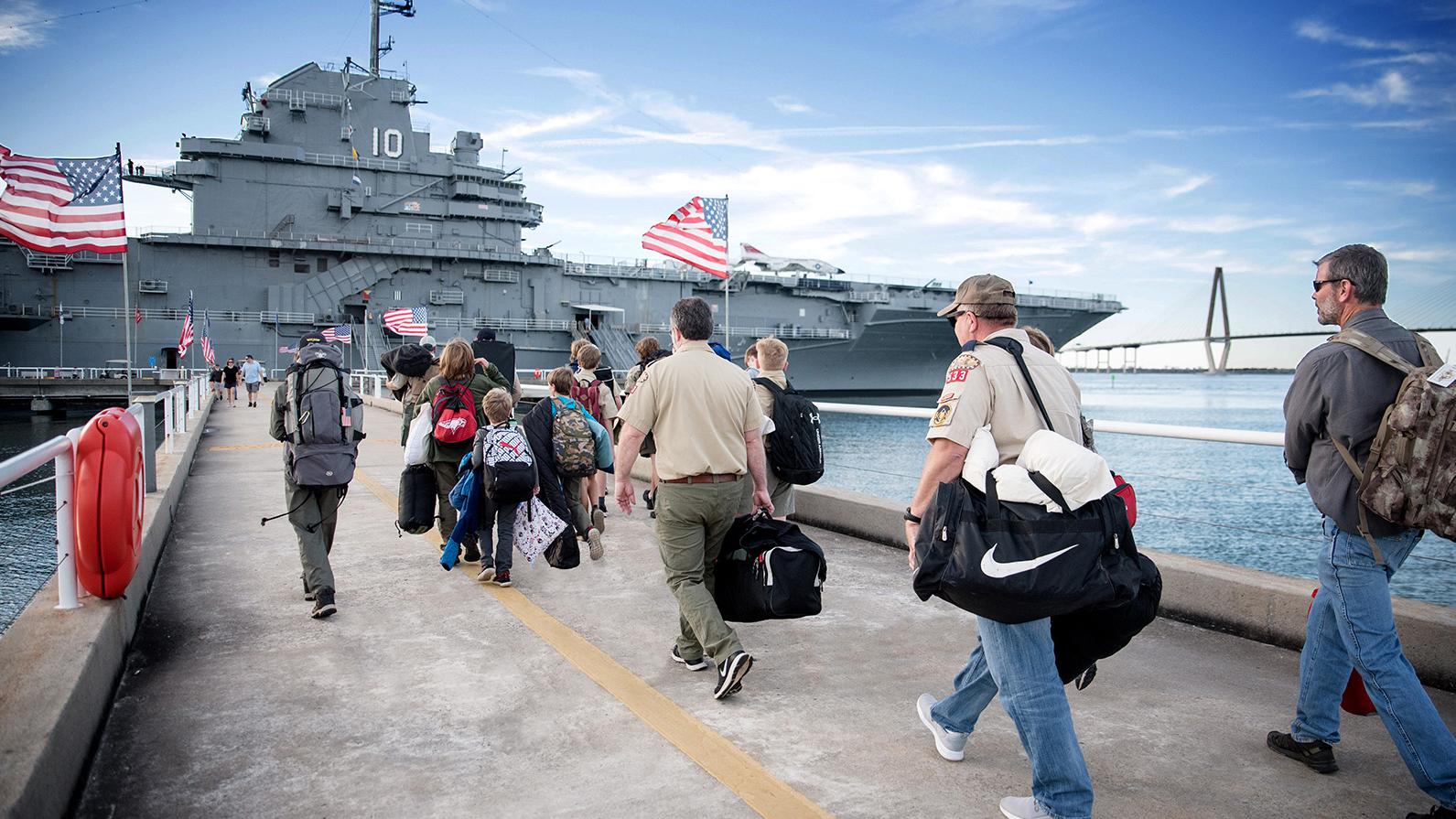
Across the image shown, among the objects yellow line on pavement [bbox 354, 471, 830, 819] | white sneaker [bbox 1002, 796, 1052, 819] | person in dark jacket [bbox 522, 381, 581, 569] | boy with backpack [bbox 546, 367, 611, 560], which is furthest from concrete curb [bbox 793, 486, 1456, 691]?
person in dark jacket [bbox 522, 381, 581, 569]

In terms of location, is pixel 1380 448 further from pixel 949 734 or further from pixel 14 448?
pixel 14 448

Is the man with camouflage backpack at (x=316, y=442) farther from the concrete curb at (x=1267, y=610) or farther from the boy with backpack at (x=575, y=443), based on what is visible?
the concrete curb at (x=1267, y=610)

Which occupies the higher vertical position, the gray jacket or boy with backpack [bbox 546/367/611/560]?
the gray jacket

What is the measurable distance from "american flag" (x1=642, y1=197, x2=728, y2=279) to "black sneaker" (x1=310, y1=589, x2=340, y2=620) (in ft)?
29.3

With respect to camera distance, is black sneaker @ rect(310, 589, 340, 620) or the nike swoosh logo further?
black sneaker @ rect(310, 589, 340, 620)

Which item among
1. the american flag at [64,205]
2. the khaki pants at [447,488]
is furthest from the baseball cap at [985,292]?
the american flag at [64,205]

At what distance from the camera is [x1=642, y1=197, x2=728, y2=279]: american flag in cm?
1349

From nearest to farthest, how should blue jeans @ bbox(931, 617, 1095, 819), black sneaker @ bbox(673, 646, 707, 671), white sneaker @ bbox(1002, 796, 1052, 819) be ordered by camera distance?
blue jeans @ bbox(931, 617, 1095, 819), white sneaker @ bbox(1002, 796, 1052, 819), black sneaker @ bbox(673, 646, 707, 671)

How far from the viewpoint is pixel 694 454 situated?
13.4ft

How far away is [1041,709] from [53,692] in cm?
338

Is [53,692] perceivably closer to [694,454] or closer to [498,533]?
[694,454]

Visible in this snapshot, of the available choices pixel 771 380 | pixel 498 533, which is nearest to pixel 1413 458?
pixel 771 380

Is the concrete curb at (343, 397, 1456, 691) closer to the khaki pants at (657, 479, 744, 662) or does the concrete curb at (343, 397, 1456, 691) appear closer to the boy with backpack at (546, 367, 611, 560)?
the khaki pants at (657, 479, 744, 662)

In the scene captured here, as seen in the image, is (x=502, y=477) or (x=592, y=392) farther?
(x=592, y=392)
